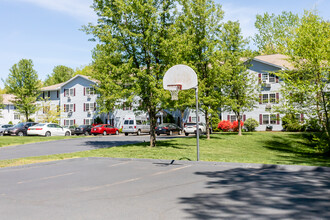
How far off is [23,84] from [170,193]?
47063mm

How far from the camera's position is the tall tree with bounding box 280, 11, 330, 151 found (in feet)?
60.0

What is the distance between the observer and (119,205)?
586 cm

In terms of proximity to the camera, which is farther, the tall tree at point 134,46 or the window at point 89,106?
the window at point 89,106

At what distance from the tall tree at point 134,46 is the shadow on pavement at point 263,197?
10654 mm

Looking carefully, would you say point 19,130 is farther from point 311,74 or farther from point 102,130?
point 311,74

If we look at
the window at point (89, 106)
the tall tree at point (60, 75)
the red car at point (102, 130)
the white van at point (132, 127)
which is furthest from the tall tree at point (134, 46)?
the tall tree at point (60, 75)

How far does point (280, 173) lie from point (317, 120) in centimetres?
1136

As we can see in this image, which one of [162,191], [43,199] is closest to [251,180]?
[162,191]

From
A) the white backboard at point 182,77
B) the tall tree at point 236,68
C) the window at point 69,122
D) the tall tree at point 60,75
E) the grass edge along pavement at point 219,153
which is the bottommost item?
the grass edge along pavement at point 219,153

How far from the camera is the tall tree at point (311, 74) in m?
18.3

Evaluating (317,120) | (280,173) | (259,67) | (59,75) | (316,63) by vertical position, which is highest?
(59,75)

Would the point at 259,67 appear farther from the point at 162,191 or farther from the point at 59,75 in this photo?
the point at 59,75

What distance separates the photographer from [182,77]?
47.2 ft

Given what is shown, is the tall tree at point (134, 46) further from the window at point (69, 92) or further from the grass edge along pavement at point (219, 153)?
the window at point (69, 92)
